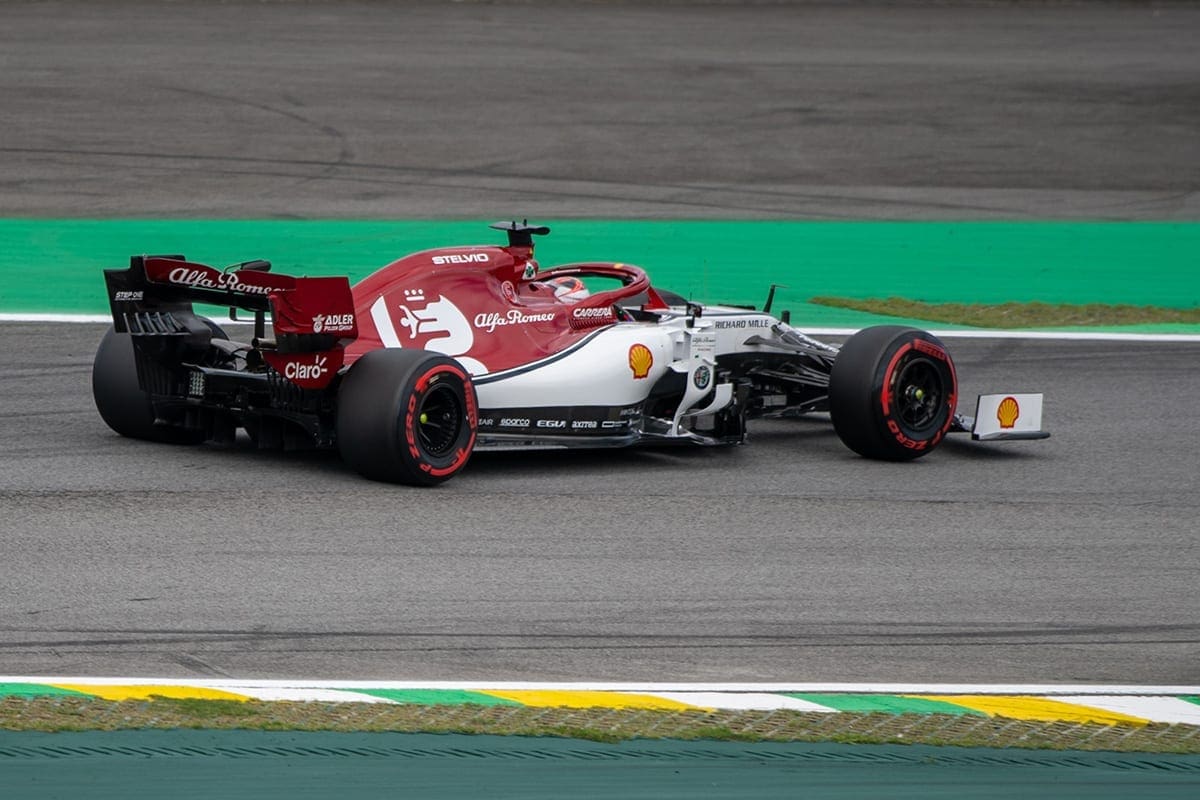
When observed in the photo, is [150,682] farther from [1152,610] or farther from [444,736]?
[1152,610]

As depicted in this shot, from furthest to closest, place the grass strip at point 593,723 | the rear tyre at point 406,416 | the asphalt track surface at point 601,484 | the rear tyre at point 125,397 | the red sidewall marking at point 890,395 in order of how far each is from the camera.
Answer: the red sidewall marking at point 890,395 < the rear tyre at point 125,397 < the rear tyre at point 406,416 < the asphalt track surface at point 601,484 < the grass strip at point 593,723

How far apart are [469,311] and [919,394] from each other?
2421 millimetres

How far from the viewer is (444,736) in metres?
5.57

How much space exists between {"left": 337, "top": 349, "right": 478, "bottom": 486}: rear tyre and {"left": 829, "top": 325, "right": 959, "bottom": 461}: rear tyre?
2.10 metres

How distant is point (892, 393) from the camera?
1002 cm

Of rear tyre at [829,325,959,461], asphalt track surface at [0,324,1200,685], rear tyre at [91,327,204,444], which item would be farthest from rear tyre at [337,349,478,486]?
rear tyre at [829,325,959,461]

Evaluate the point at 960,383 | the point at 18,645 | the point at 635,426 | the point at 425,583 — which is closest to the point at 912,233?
the point at 960,383

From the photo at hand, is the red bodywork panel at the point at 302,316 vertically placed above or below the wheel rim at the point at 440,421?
above

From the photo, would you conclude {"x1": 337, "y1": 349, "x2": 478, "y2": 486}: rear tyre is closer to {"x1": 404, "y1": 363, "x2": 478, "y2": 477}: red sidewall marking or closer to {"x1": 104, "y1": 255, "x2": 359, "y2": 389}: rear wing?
{"x1": 404, "y1": 363, "x2": 478, "y2": 477}: red sidewall marking

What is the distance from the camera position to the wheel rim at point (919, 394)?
10164mm

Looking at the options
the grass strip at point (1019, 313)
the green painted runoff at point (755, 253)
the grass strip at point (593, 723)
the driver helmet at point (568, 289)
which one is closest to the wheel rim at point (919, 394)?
the driver helmet at point (568, 289)

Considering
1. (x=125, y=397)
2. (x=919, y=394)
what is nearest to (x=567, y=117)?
(x=919, y=394)

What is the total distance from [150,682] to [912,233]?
12.9 metres

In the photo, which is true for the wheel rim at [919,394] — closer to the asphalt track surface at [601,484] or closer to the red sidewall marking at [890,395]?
the red sidewall marking at [890,395]
